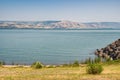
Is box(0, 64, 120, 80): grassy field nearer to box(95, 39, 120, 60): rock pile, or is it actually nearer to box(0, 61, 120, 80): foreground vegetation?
box(0, 61, 120, 80): foreground vegetation

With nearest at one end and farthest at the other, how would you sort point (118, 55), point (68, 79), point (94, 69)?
point (68, 79)
point (94, 69)
point (118, 55)

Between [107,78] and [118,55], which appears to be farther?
[118,55]

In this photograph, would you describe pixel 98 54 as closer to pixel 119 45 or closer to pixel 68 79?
pixel 119 45

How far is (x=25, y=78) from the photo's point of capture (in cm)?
2689

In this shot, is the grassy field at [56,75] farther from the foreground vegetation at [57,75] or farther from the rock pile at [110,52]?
the rock pile at [110,52]

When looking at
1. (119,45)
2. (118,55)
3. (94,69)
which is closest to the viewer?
(94,69)

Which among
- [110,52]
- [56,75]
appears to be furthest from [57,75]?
[110,52]

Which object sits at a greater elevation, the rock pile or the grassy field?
the rock pile

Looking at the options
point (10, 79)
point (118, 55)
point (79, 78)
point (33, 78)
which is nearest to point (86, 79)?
point (79, 78)

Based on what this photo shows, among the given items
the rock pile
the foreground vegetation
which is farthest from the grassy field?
the rock pile

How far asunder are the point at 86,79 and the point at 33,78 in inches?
172

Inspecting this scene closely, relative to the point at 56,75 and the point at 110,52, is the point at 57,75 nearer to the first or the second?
the point at 56,75

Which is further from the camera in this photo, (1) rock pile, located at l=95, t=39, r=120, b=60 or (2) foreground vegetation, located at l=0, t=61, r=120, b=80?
(1) rock pile, located at l=95, t=39, r=120, b=60

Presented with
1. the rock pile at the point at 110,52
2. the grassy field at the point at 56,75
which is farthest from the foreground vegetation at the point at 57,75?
the rock pile at the point at 110,52
